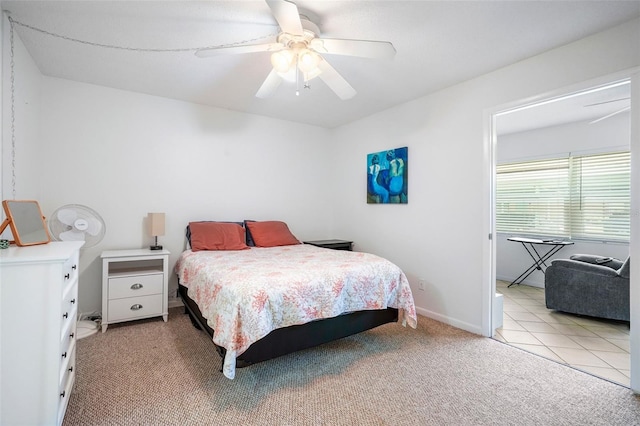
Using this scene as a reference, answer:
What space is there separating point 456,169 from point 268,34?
2074mm

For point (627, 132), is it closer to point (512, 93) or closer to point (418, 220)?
point (512, 93)

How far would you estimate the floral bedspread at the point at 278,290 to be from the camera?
1.69 meters

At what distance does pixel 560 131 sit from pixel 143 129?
548 cm

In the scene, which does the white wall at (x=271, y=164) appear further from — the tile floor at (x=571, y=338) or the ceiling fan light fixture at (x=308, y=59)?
the ceiling fan light fixture at (x=308, y=59)

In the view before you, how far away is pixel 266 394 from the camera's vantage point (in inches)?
69.6

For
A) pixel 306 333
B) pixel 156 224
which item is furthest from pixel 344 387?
pixel 156 224

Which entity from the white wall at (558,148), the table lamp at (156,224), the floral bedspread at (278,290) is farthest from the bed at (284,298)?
the white wall at (558,148)

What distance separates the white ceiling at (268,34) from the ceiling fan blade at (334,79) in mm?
242

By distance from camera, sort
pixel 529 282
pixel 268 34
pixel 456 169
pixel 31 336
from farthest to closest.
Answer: pixel 529 282
pixel 456 169
pixel 268 34
pixel 31 336

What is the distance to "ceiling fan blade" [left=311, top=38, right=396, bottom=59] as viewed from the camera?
1744 mm

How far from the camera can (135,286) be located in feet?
9.04

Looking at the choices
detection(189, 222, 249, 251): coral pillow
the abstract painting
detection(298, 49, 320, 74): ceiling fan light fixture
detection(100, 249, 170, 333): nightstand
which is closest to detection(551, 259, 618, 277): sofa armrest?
the abstract painting

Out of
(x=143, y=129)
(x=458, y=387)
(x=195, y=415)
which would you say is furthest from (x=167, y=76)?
(x=458, y=387)

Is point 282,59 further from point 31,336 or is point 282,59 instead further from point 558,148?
point 558,148
